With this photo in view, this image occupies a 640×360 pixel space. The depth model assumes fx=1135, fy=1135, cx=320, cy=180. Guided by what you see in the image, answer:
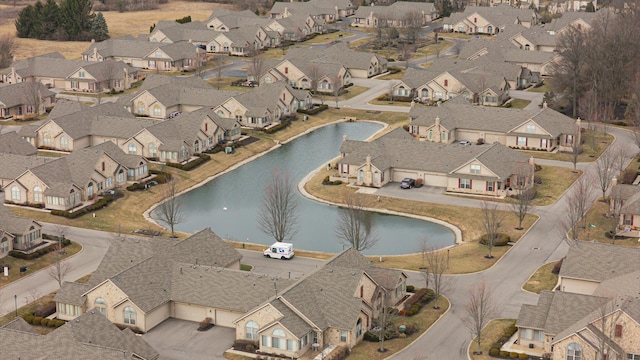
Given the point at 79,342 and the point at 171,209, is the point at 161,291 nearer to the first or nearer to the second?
the point at 79,342

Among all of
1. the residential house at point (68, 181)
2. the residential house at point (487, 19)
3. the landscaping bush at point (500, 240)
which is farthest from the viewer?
the residential house at point (487, 19)

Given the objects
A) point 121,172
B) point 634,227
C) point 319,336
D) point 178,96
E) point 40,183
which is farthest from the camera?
point 178,96

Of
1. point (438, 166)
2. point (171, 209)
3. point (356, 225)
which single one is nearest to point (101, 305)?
point (171, 209)

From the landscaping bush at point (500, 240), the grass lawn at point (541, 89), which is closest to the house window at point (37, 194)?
the landscaping bush at point (500, 240)

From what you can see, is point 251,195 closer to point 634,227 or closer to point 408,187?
point 408,187

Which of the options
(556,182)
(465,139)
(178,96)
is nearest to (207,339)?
(556,182)

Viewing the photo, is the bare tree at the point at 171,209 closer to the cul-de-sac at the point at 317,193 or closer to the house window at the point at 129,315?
the cul-de-sac at the point at 317,193

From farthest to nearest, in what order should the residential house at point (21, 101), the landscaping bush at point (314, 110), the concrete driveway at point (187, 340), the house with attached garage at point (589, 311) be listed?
the landscaping bush at point (314, 110) < the residential house at point (21, 101) < the concrete driveway at point (187, 340) < the house with attached garage at point (589, 311)
